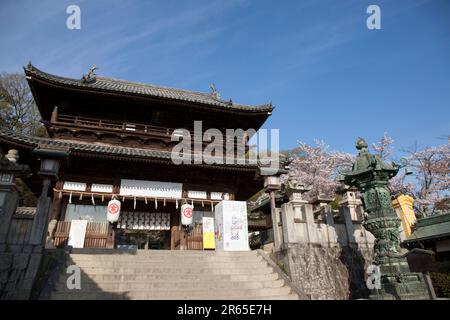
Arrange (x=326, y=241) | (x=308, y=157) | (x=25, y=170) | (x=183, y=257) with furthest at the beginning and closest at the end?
(x=308, y=157)
(x=326, y=241)
(x=183, y=257)
(x=25, y=170)

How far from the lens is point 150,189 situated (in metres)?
14.6

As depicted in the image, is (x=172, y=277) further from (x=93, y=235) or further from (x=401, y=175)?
(x=401, y=175)

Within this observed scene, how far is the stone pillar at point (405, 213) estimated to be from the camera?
16.0m

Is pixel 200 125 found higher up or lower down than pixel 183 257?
higher up

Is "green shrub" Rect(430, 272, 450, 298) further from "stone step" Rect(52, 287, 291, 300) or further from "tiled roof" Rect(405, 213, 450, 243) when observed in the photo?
"stone step" Rect(52, 287, 291, 300)

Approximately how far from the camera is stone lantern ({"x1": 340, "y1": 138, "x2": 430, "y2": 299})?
748 centimetres

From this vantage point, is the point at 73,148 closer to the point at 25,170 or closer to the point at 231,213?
the point at 25,170

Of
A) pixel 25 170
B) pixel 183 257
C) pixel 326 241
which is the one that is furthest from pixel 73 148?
pixel 326 241

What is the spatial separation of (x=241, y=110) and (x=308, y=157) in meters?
17.2

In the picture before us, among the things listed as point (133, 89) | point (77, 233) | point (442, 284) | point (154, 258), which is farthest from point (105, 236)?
point (442, 284)

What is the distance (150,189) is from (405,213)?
15.4m

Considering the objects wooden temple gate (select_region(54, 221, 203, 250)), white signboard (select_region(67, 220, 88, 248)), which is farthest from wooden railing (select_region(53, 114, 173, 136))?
wooden temple gate (select_region(54, 221, 203, 250))

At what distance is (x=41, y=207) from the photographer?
29.0 ft

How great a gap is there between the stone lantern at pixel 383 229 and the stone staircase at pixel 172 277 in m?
2.74
